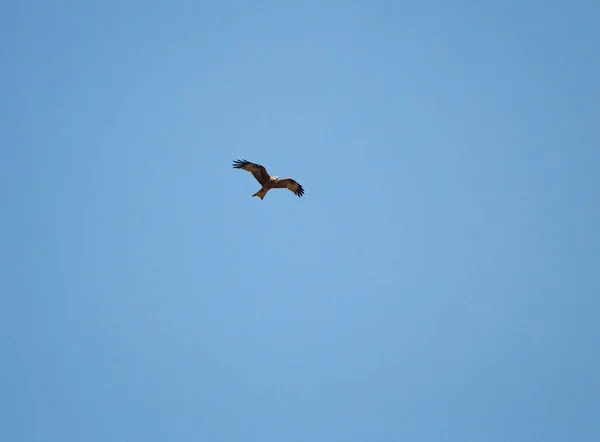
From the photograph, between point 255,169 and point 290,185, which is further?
point 290,185

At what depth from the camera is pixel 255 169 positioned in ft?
102

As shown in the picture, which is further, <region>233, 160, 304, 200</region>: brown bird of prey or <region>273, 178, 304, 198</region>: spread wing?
<region>273, 178, 304, 198</region>: spread wing

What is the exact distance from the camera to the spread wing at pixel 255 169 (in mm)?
31062

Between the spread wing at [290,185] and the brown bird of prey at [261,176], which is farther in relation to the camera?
the spread wing at [290,185]

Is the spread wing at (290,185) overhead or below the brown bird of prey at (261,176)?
overhead

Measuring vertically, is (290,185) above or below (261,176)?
above

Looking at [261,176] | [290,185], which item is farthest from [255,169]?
[290,185]

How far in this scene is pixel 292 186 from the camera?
109 feet

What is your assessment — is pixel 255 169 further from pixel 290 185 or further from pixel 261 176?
pixel 290 185

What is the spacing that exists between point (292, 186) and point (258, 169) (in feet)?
7.78

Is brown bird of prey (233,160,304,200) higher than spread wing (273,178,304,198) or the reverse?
the reverse

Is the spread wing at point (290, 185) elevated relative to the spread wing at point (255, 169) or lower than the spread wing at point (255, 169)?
elevated

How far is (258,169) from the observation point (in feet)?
102

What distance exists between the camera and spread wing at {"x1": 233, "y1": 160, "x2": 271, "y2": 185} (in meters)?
31.1
